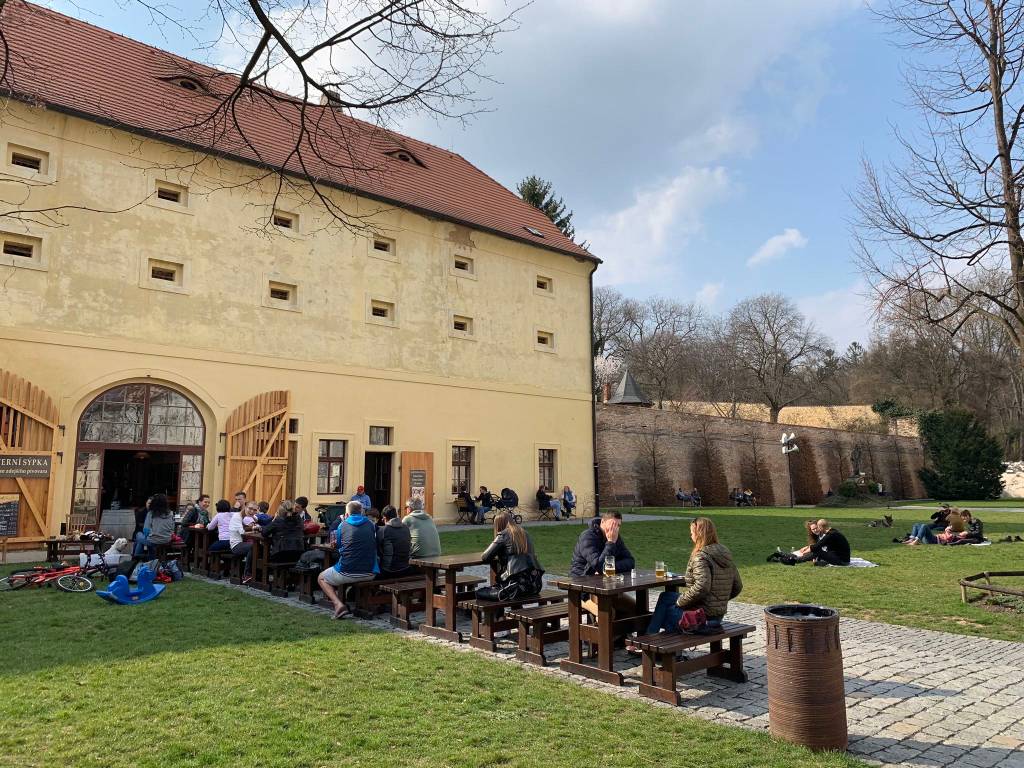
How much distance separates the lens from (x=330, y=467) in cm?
1895

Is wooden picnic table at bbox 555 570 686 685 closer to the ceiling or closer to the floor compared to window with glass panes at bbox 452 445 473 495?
closer to the floor

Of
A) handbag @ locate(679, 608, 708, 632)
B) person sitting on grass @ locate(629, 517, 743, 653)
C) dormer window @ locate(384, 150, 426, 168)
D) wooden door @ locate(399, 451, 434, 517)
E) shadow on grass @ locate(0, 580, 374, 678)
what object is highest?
dormer window @ locate(384, 150, 426, 168)

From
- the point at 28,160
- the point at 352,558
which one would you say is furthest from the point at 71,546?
the point at 352,558

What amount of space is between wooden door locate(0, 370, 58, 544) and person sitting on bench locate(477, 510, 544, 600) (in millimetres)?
11252

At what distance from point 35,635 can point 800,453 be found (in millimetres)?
39878

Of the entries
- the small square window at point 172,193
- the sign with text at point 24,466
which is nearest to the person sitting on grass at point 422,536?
the sign with text at point 24,466

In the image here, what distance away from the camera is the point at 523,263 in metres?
24.3

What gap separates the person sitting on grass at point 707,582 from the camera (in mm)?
5668

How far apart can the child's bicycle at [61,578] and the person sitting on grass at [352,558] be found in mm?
3857

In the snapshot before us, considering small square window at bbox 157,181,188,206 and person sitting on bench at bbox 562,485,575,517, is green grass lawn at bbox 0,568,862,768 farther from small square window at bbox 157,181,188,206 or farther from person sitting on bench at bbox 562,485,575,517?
person sitting on bench at bbox 562,485,575,517

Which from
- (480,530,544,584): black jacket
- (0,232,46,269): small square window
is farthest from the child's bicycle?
(0,232,46,269): small square window

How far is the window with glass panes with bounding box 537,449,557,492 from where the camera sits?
24.5 m

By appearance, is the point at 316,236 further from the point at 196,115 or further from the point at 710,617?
the point at 710,617

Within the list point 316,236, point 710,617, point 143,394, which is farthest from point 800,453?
point 710,617
